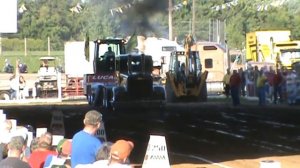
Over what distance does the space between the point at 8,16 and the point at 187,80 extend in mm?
28168

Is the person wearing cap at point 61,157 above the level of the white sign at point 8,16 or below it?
below

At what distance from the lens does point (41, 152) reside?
10.3 m

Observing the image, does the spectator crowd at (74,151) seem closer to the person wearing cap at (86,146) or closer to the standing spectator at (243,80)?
the person wearing cap at (86,146)

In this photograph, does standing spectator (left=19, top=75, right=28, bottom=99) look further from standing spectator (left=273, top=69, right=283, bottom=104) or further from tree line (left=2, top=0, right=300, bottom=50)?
tree line (left=2, top=0, right=300, bottom=50)

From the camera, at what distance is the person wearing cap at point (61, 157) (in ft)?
31.6

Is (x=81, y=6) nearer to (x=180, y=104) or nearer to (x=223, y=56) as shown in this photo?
(x=223, y=56)

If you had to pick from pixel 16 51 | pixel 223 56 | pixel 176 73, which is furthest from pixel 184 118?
pixel 16 51

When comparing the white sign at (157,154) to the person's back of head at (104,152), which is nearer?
the person's back of head at (104,152)

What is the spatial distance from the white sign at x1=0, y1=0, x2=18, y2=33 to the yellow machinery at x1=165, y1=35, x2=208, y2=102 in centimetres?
2760

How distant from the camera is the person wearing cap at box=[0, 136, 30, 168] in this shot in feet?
28.1

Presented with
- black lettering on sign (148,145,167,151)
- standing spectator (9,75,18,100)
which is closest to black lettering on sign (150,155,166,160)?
black lettering on sign (148,145,167,151)

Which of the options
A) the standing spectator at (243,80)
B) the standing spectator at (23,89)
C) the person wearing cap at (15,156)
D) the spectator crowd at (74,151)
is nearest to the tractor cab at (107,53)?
the standing spectator at (243,80)

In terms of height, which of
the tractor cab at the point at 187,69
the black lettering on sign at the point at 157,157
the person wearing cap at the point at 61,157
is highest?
the tractor cab at the point at 187,69

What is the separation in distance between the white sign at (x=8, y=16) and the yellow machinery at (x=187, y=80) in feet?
90.6
